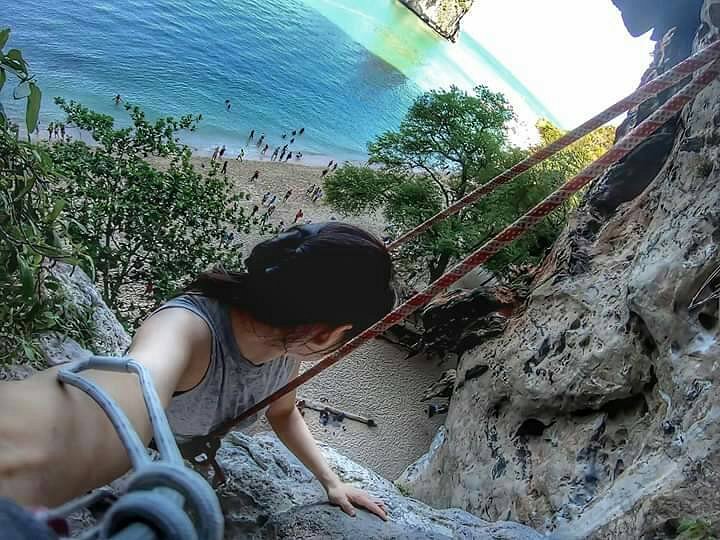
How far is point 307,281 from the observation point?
1.82 feet

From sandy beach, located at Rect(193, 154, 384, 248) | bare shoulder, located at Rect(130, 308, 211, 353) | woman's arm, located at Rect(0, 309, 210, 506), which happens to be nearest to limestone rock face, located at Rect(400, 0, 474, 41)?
sandy beach, located at Rect(193, 154, 384, 248)

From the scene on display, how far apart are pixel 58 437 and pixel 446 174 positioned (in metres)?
3.33

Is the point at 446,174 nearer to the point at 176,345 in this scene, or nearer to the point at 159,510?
the point at 176,345

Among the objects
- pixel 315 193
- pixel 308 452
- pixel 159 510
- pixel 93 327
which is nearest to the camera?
pixel 159 510

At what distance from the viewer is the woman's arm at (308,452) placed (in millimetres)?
654

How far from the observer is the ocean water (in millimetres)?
3752

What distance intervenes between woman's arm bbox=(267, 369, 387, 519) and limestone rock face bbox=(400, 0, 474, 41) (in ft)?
20.7

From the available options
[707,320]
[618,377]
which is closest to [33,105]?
[707,320]

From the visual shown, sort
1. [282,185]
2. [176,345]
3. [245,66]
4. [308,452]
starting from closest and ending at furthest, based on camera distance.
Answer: [176,345] < [308,452] < [282,185] < [245,66]

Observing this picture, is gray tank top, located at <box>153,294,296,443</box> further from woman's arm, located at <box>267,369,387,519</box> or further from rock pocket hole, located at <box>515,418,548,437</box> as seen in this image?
rock pocket hole, located at <box>515,418,548,437</box>

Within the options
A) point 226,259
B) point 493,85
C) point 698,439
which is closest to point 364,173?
point 226,259

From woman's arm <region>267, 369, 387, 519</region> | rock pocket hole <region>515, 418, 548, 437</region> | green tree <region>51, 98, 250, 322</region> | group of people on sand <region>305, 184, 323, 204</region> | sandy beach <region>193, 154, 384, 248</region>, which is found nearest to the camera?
woman's arm <region>267, 369, 387, 519</region>

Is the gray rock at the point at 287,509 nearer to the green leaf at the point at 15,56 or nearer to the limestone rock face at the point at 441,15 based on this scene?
the green leaf at the point at 15,56

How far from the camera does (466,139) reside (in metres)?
3.34
